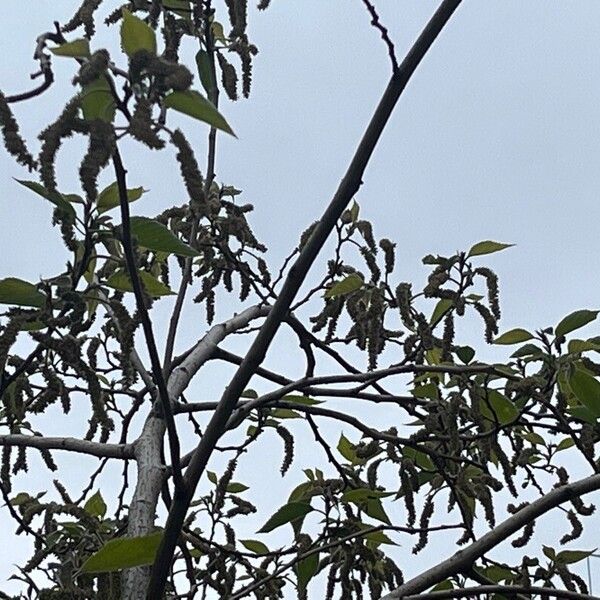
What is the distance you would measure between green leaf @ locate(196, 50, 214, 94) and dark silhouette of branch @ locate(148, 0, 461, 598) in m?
0.53

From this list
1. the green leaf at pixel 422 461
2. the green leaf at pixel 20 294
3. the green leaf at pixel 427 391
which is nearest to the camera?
the green leaf at pixel 20 294

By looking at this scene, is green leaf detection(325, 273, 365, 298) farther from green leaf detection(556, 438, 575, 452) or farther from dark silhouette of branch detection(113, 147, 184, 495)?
dark silhouette of branch detection(113, 147, 184, 495)

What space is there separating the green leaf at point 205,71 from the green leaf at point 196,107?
0.70 m

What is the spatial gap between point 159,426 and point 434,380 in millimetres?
727

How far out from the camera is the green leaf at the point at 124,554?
1.28 metres

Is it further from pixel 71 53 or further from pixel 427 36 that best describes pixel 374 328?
pixel 71 53

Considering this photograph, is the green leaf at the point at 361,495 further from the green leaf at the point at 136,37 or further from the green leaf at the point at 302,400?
the green leaf at the point at 136,37

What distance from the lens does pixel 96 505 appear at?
2.35 metres

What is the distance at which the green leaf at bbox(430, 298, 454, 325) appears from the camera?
2.27m

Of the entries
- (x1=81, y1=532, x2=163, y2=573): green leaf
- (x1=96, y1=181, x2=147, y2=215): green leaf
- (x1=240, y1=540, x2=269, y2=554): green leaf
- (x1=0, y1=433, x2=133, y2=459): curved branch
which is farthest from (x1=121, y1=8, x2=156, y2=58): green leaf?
(x1=240, y1=540, x2=269, y2=554): green leaf

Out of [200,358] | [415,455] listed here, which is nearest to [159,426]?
[200,358]

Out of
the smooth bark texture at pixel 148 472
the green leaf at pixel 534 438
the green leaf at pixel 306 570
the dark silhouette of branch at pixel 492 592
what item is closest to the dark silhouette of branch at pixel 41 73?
the smooth bark texture at pixel 148 472

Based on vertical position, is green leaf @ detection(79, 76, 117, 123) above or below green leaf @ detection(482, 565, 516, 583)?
above

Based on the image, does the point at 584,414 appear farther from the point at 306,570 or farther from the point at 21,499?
the point at 21,499
